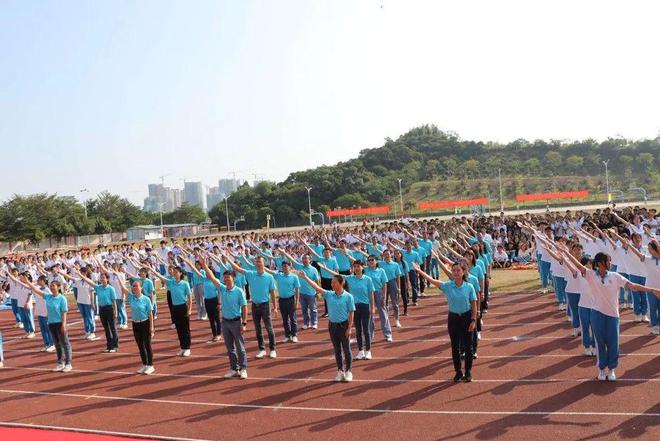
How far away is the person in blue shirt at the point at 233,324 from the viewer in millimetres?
10703

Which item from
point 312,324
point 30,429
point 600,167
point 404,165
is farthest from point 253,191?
point 30,429

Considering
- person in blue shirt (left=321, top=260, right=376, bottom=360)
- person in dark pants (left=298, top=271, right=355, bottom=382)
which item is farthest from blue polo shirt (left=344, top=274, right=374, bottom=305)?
person in dark pants (left=298, top=271, right=355, bottom=382)

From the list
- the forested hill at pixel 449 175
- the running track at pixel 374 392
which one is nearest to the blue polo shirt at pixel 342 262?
the running track at pixel 374 392

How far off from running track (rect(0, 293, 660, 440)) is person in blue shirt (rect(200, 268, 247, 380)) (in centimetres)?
32

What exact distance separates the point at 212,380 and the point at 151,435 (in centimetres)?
258

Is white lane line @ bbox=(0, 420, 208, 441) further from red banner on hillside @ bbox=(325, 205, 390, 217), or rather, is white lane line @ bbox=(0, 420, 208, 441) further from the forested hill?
the forested hill

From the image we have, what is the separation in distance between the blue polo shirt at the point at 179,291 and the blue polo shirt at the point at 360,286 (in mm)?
3783

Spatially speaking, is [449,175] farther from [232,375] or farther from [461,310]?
[461,310]

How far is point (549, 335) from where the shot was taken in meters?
12.3

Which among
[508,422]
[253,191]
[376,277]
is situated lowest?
[508,422]

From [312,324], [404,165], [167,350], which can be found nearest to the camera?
[167,350]

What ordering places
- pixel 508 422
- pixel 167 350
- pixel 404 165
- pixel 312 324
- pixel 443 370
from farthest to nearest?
1. pixel 404 165
2. pixel 312 324
3. pixel 167 350
4. pixel 443 370
5. pixel 508 422

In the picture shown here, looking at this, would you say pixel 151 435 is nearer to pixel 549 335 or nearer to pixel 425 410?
pixel 425 410

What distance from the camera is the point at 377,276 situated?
12.2 meters
